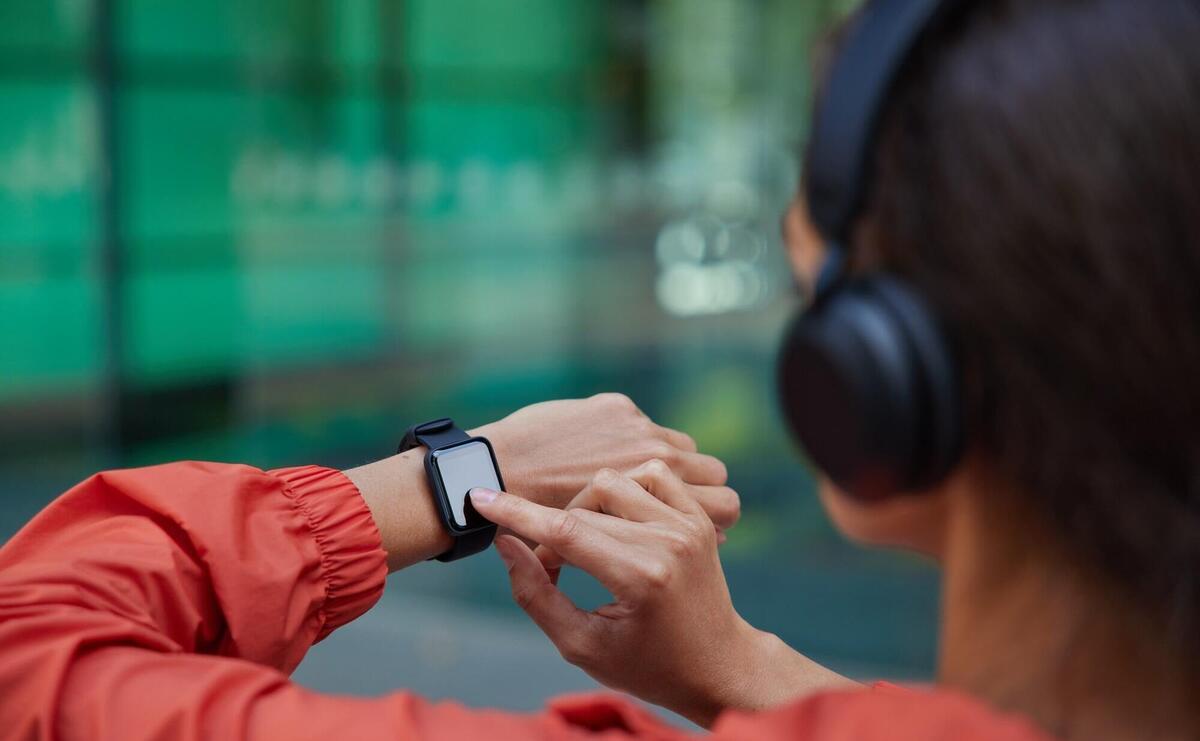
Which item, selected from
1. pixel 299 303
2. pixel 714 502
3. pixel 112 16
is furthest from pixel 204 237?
pixel 714 502

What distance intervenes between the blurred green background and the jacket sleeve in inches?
82.9

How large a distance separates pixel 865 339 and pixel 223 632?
0.46 metres

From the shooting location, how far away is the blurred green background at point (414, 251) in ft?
12.2

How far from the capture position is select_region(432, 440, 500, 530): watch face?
979 mm

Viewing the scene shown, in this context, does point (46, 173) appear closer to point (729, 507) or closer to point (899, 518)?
point (729, 507)

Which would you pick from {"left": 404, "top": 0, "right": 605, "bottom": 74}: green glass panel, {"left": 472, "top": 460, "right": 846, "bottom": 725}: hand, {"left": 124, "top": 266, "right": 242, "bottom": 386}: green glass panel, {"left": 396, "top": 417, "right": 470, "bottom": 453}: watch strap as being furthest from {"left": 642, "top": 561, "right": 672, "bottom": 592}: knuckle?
{"left": 404, "top": 0, "right": 605, "bottom": 74}: green glass panel

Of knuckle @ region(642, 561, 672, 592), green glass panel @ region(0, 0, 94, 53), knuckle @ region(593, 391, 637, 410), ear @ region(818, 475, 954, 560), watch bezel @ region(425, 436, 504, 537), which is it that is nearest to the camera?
ear @ region(818, 475, 954, 560)

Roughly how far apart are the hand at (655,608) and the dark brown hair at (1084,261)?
0.33 m

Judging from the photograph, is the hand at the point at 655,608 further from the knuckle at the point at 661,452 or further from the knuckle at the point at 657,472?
the knuckle at the point at 661,452

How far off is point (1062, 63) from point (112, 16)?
4399 mm

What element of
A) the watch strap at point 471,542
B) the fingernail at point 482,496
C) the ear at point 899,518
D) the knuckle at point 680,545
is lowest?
the watch strap at point 471,542

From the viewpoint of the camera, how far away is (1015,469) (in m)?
0.58

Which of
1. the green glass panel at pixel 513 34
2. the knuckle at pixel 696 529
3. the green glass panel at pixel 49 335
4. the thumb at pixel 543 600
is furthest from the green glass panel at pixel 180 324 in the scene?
the knuckle at pixel 696 529

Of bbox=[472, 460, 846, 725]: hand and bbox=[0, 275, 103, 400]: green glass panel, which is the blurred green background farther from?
bbox=[472, 460, 846, 725]: hand
